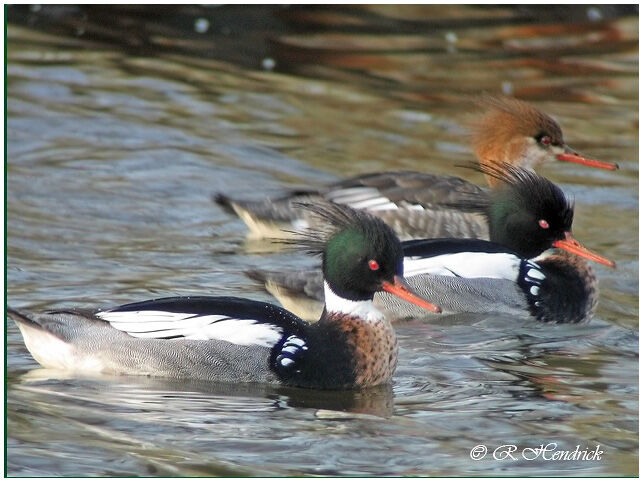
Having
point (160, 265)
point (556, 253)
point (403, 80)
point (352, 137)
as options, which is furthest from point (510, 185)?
point (403, 80)

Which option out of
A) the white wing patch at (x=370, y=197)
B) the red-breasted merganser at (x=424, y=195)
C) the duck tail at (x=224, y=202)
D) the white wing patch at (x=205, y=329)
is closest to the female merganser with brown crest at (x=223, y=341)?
the white wing patch at (x=205, y=329)

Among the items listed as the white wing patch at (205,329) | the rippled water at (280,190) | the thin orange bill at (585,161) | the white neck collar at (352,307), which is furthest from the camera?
the thin orange bill at (585,161)

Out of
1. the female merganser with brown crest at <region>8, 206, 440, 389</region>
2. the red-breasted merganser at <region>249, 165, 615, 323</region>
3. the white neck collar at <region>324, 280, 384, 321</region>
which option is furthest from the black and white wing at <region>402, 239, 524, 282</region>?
the female merganser with brown crest at <region>8, 206, 440, 389</region>

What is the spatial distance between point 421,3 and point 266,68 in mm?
2444

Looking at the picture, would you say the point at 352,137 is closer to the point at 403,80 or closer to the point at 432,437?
the point at 403,80

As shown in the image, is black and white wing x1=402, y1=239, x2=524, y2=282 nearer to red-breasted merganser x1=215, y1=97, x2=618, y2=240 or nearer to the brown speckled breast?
red-breasted merganser x1=215, y1=97, x2=618, y2=240

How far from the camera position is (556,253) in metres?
8.93

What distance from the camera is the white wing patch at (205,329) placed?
672cm

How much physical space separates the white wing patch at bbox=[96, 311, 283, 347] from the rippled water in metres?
0.25

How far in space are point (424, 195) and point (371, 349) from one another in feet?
10.8

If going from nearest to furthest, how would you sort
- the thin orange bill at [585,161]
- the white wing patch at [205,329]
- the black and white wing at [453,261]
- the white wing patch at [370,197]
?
1. the white wing patch at [205,329]
2. the black and white wing at [453,261]
3. the thin orange bill at [585,161]
4. the white wing patch at [370,197]

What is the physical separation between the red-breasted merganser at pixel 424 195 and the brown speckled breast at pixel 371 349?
115 inches

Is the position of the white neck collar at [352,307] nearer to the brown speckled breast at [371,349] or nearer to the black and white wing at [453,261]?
the brown speckled breast at [371,349]

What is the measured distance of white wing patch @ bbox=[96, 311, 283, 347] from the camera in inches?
265
